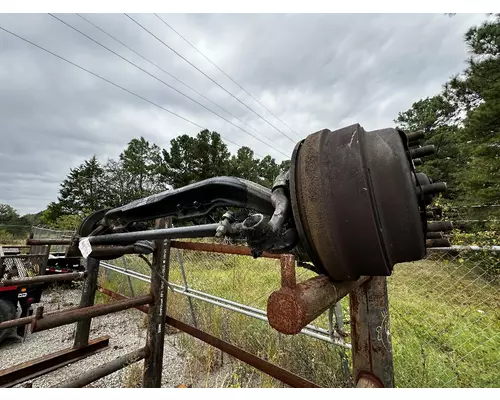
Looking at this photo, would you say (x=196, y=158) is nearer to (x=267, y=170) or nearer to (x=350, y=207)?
(x=267, y=170)

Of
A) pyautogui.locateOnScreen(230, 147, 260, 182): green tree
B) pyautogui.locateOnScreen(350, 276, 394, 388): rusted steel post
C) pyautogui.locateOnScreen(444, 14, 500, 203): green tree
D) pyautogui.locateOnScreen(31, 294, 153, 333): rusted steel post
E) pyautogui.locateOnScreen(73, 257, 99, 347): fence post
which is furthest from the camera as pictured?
pyautogui.locateOnScreen(230, 147, 260, 182): green tree

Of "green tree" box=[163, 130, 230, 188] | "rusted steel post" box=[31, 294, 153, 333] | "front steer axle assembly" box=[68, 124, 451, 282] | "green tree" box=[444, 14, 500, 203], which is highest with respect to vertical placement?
"green tree" box=[163, 130, 230, 188]

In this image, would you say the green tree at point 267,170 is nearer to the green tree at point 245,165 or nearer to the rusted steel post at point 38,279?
the green tree at point 245,165

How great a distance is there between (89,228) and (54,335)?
3928mm

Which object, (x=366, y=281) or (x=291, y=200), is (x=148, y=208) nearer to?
(x=291, y=200)

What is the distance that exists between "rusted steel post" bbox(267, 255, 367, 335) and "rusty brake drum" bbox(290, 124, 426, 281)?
66mm

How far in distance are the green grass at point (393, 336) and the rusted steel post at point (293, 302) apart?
5.95 ft

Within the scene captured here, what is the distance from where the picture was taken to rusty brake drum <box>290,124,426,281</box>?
0.60 m

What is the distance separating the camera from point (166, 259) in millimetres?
2492

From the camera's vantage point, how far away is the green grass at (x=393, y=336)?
2.42 metres

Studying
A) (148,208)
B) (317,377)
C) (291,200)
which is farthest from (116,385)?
(291,200)

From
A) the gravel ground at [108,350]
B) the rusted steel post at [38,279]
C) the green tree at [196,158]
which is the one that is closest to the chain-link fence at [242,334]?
the gravel ground at [108,350]

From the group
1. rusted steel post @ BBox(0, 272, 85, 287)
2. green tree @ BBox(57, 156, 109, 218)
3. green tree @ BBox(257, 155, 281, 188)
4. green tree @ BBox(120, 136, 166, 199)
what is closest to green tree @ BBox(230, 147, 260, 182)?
green tree @ BBox(257, 155, 281, 188)

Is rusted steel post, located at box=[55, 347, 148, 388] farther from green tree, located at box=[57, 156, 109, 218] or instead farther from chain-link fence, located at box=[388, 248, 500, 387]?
green tree, located at box=[57, 156, 109, 218]
